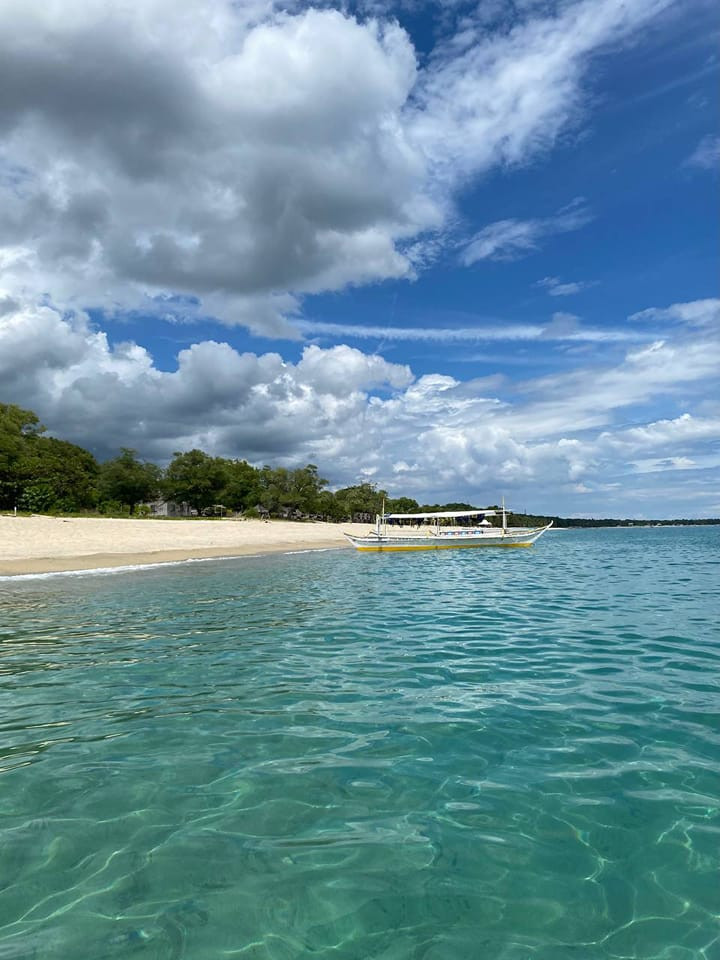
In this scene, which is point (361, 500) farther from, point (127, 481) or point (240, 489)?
point (127, 481)

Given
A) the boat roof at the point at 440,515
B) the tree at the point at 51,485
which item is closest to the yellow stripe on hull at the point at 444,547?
the boat roof at the point at 440,515

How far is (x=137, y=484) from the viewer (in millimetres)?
110625

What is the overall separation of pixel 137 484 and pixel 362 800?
11354cm

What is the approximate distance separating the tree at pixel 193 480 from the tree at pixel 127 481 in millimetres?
3519

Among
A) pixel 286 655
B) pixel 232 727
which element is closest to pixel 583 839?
pixel 232 727

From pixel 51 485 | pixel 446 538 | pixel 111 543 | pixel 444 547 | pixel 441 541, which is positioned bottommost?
→ pixel 444 547

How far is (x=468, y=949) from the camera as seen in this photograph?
377cm

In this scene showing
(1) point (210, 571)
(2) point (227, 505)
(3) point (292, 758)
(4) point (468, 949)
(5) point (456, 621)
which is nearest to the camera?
(4) point (468, 949)

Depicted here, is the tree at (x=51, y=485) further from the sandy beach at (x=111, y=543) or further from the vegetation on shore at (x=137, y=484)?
the sandy beach at (x=111, y=543)

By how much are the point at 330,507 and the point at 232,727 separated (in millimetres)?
149258

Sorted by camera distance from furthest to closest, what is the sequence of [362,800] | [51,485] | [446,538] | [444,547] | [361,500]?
[361,500] < [51,485] < [444,547] < [446,538] < [362,800]

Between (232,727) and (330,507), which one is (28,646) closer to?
(232,727)

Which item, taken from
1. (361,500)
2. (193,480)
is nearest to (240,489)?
(193,480)

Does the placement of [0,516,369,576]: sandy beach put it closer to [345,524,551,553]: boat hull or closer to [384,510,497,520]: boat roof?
[345,524,551,553]: boat hull
